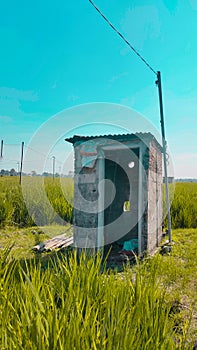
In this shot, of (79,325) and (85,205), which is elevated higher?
Result: (85,205)

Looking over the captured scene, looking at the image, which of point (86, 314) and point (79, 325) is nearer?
point (79, 325)

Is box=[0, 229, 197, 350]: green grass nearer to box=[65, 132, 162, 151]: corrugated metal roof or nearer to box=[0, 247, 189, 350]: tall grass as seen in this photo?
box=[0, 247, 189, 350]: tall grass

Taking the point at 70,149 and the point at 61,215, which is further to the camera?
the point at 61,215

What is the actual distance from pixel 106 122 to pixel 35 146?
172 centimetres

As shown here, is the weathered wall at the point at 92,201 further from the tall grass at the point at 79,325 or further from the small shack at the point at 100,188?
the tall grass at the point at 79,325

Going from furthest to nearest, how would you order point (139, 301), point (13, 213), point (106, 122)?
point (13, 213), point (106, 122), point (139, 301)

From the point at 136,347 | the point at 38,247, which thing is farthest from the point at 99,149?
the point at 136,347

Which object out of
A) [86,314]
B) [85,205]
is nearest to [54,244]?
[85,205]

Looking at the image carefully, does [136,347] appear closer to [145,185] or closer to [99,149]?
[145,185]

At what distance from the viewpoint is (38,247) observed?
607cm

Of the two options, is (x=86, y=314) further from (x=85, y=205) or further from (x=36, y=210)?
(x=36, y=210)

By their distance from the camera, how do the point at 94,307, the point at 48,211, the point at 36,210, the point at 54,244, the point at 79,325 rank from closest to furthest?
1. the point at 79,325
2. the point at 94,307
3. the point at 54,244
4. the point at 48,211
5. the point at 36,210

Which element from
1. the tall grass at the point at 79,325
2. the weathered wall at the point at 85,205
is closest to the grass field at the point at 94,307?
the tall grass at the point at 79,325

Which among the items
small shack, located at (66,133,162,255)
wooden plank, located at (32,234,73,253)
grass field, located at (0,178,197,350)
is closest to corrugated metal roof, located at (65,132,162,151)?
small shack, located at (66,133,162,255)
